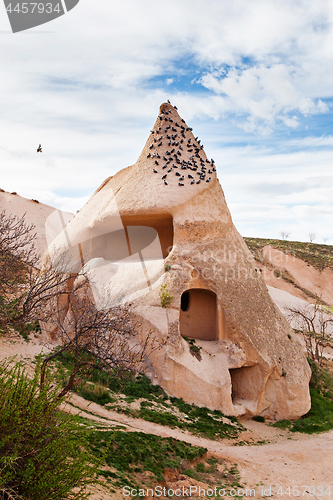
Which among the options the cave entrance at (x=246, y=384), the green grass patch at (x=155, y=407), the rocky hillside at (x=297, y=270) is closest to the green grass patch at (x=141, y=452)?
the green grass patch at (x=155, y=407)

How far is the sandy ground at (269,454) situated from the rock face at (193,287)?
1518mm

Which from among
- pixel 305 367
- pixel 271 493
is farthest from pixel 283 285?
pixel 271 493

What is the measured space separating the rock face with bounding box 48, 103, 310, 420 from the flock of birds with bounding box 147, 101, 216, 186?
0.04m

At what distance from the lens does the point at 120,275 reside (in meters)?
15.3

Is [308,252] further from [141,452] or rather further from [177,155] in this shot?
[141,452]

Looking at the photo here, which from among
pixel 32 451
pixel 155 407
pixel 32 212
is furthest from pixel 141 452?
pixel 32 212

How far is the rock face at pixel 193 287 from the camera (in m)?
13.5

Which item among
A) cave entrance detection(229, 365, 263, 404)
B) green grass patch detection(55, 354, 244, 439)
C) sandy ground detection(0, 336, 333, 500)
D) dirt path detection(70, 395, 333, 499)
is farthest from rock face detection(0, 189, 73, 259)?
dirt path detection(70, 395, 333, 499)

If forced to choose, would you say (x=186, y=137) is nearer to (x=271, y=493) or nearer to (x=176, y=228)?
(x=176, y=228)

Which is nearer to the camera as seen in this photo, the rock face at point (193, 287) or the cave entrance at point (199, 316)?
the rock face at point (193, 287)

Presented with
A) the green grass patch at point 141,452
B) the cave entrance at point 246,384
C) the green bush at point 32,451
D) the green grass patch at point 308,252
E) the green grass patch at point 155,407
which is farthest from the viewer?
the green grass patch at point 308,252

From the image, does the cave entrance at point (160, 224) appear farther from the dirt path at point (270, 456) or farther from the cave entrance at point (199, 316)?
the dirt path at point (270, 456)

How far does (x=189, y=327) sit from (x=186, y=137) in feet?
26.3

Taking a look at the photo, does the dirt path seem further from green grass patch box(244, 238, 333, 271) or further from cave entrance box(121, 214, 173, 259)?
green grass patch box(244, 238, 333, 271)
